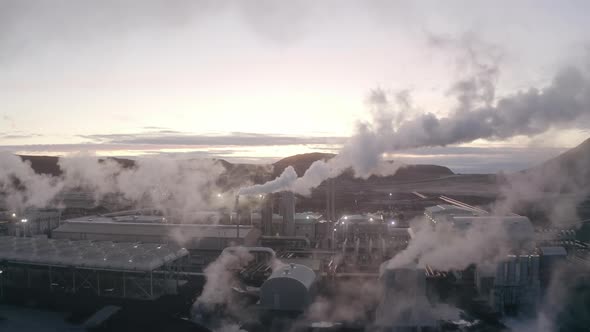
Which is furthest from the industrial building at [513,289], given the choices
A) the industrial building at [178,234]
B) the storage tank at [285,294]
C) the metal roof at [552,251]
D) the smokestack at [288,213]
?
the smokestack at [288,213]

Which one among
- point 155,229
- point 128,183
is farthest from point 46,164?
point 155,229

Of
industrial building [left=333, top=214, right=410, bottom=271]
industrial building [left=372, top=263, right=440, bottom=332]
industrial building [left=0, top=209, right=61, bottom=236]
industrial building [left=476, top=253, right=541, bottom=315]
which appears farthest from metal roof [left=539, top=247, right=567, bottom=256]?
industrial building [left=0, top=209, right=61, bottom=236]

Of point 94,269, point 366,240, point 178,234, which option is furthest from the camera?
point 366,240

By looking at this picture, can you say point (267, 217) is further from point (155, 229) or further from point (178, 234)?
point (155, 229)

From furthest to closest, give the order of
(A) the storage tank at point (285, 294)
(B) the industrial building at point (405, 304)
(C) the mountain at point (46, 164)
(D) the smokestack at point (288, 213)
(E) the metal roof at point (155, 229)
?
(C) the mountain at point (46, 164) → (D) the smokestack at point (288, 213) → (E) the metal roof at point (155, 229) → (A) the storage tank at point (285, 294) → (B) the industrial building at point (405, 304)

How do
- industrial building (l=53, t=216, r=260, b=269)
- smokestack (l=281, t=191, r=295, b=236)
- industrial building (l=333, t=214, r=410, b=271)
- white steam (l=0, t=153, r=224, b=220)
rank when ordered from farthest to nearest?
white steam (l=0, t=153, r=224, b=220) < smokestack (l=281, t=191, r=295, b=236) < industrial building (l=53, t=216, r=260, b=269) < industrial building (l=333, t=214, r=410, b=271)

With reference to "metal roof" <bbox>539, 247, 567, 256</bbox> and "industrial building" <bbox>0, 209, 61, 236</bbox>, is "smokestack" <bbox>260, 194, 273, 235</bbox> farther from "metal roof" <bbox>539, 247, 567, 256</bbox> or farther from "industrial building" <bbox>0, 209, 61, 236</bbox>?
"industrial building" <bbox>0, 209, 61, 236</bbox>

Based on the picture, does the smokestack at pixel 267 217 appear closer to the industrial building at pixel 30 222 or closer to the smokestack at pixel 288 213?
the smokestack at pixel 288 213
